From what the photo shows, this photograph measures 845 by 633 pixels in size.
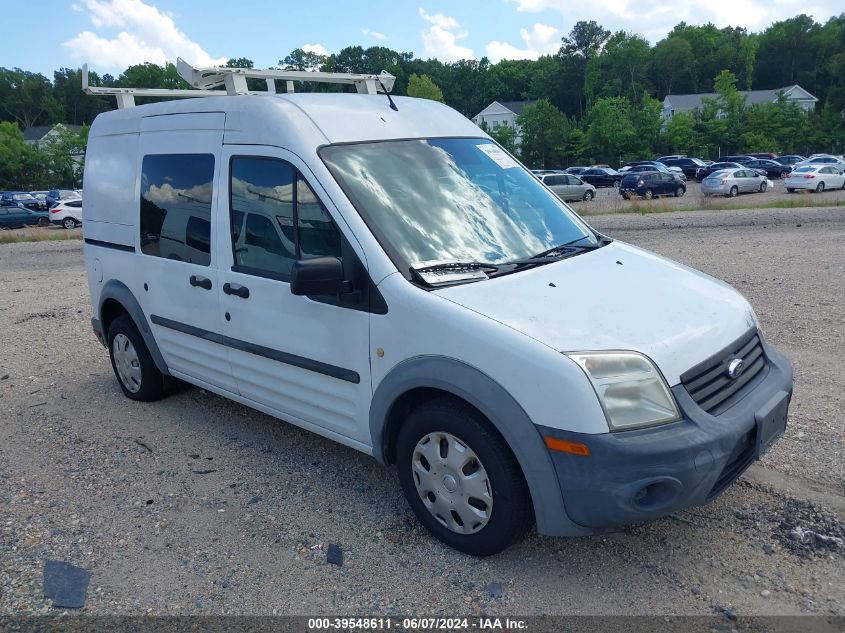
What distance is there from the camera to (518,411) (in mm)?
3016

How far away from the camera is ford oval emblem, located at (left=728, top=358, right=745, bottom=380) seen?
3344 mm

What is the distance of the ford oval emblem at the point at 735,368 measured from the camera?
3.34m

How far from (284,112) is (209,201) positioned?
0.89 metres

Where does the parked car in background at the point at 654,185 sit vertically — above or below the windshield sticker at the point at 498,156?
below

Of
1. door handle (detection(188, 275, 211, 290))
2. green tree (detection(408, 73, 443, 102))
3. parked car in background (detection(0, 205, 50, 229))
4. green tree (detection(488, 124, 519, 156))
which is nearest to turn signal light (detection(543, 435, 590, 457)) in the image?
door handle (detection(188, 275, 211, 290))

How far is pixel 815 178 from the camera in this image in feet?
113

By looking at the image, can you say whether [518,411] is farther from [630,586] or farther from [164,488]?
[164,488]

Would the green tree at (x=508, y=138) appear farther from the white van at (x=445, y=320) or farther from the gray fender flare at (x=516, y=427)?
the gray fender flare at (x=516, y=427)

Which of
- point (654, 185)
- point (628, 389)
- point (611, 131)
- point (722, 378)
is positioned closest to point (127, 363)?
point (628, 389)

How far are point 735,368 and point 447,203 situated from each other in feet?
5.74

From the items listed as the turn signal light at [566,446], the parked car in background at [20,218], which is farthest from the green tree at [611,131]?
the turn signal light at [566,446]

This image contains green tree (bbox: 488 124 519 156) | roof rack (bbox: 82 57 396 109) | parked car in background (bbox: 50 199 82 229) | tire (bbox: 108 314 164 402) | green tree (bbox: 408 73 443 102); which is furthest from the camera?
green tree (bbox: 408 73 443 102)

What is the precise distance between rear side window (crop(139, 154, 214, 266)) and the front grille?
3.11 m

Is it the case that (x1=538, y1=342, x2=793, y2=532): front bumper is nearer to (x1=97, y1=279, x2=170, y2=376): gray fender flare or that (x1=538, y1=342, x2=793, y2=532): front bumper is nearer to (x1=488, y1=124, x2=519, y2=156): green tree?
(x1=97, y1=279, x2=170, y2=376): gray fender flare
